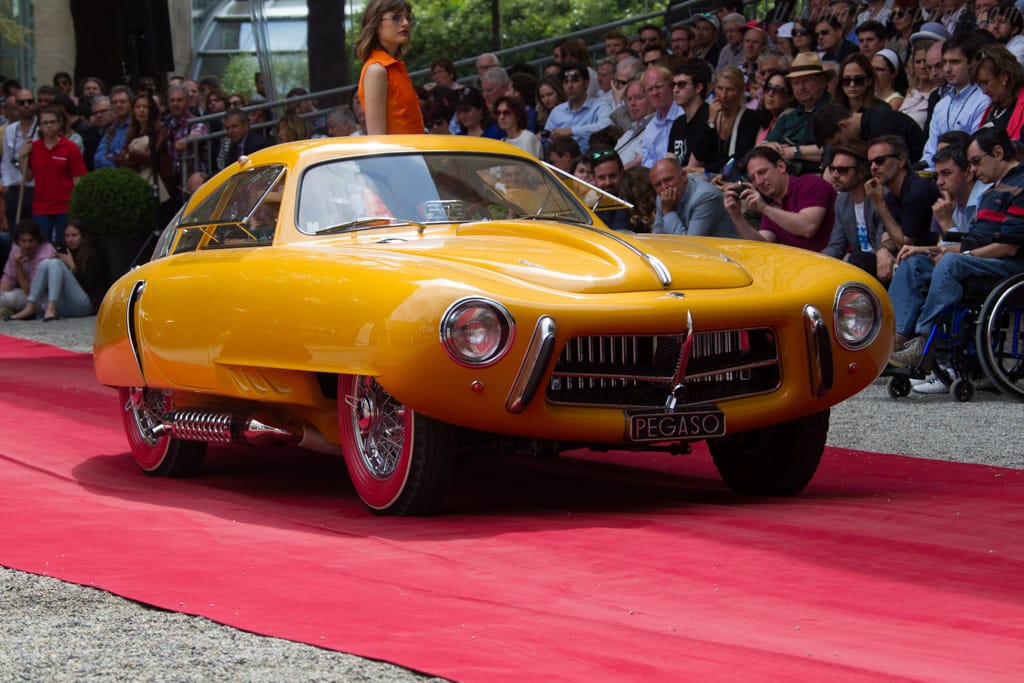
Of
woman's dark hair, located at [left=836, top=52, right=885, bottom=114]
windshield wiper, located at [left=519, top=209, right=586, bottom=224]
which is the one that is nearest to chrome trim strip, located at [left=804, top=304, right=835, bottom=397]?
windshield wiper, located at [left=519, top=209, right=586, bottom=224]

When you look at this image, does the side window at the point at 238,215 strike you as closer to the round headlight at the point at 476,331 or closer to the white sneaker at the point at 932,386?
the round headlight at the point at 476,331

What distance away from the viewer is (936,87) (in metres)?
11.7

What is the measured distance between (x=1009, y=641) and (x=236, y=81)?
1542 inches

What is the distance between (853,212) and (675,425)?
523 centimetres

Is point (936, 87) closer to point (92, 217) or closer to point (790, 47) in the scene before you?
point (790, 47)

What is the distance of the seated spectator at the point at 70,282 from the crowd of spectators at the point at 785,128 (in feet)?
1.36

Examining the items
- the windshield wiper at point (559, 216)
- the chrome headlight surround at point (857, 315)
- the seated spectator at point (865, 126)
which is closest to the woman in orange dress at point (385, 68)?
the windshield wiper at point (559, 216)

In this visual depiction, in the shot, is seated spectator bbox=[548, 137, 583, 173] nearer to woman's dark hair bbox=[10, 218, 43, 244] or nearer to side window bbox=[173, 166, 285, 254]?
side window bbox=[173, 166, 285, 254]

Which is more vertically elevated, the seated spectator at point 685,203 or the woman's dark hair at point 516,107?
the woman's dark hair at point 516,107

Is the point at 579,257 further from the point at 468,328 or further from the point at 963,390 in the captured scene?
the point at 963,390

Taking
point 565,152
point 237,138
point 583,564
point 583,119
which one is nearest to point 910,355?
point 565,152

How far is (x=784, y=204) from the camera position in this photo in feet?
34.5

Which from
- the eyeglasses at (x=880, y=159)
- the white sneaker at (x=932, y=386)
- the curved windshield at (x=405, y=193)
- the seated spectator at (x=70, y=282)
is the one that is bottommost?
the seated spectator at (x=70, y=282)

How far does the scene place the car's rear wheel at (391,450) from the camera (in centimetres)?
578
